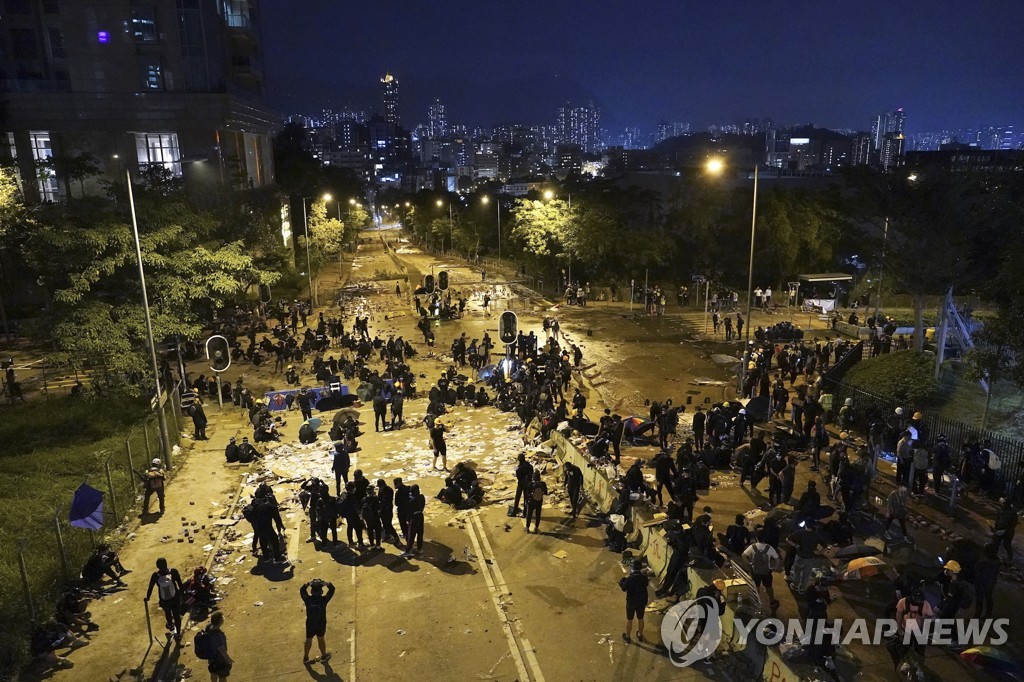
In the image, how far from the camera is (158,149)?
4369cm

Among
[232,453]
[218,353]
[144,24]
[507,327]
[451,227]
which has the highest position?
[144,24]

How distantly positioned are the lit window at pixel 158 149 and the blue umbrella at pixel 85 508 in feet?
122

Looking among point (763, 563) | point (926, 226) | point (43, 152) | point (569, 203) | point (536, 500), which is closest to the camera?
point (763, 563)

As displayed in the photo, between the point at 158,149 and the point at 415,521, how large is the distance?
41501mm

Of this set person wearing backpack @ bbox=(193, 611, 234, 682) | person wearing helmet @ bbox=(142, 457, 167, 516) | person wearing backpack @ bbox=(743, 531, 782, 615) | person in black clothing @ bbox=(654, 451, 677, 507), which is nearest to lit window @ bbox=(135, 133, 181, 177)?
person wearing helmet @ bbox=(142, 457, 167, 516)

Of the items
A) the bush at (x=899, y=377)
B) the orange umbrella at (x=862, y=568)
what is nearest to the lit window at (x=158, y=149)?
the bush at (x=899, y=377)

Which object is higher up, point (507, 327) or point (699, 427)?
point (507, 327)

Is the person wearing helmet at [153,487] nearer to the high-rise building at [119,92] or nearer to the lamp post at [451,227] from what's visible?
the high-rise building at [119,92]

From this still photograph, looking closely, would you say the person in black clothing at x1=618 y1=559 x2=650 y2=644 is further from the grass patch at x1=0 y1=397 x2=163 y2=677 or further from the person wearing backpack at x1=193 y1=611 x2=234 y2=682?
the grass patch at x1=0 y1=397 x2=163 y2=677

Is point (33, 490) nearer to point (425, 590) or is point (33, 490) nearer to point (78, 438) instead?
point (78, 438)

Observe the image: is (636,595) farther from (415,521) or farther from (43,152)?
(43,152)

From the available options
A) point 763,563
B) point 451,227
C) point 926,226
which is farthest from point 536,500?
point 451,227

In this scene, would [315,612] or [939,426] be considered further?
[939,426]

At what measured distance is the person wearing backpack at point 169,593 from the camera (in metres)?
9.55
